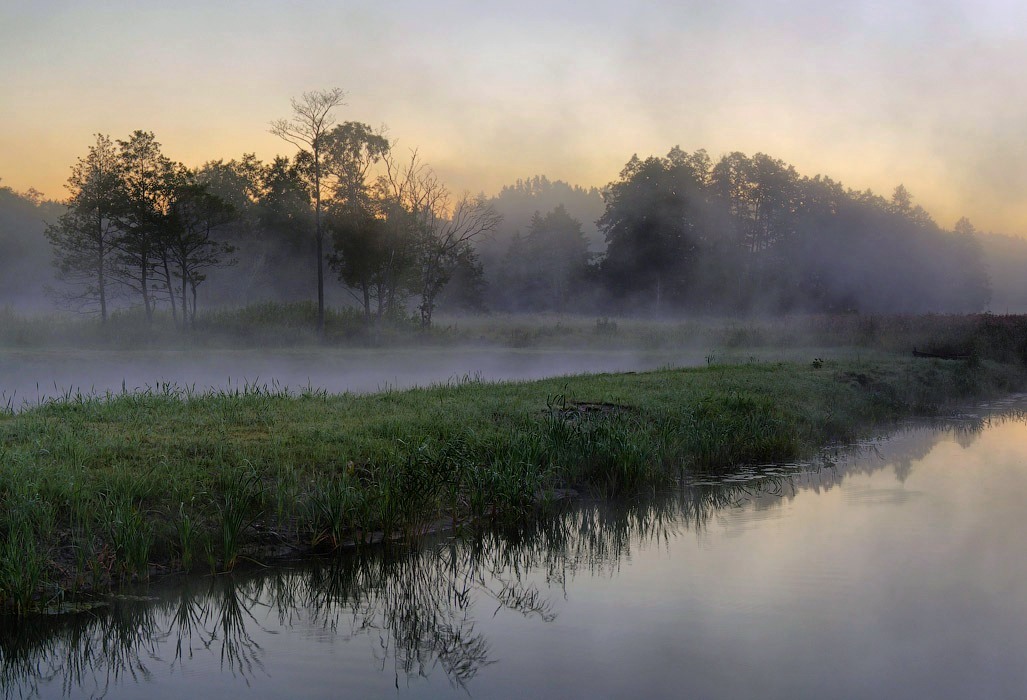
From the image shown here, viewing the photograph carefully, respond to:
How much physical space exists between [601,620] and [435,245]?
36695mm

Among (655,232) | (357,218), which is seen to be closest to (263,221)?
(357,218)

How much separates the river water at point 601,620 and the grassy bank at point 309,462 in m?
0.41

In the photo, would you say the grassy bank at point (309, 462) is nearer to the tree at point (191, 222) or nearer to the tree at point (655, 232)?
the tree at point (191, 222)

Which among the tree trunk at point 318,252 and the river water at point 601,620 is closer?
the river water at point 601,620

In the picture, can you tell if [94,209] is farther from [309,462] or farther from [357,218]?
[309,462]

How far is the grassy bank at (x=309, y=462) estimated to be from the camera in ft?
22.9

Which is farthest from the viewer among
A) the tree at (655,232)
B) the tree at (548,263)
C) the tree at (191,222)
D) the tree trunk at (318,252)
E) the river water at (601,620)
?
the tree at (548,263)

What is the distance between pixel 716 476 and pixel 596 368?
14.2 metres

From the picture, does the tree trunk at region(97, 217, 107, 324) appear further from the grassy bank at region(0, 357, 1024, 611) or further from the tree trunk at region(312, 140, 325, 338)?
the grassy bank at region(0, 357, 1024, 611)

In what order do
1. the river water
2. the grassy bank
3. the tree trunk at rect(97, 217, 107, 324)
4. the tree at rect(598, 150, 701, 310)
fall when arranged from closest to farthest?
1. the river water
2. the grassy bank
3. the tree trunk at rect(97, 217, 107, 324)
4. the tree at rect(598, 150, 701, 310)

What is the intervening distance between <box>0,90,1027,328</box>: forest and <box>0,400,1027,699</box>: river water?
28.6 metres

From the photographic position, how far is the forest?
1362 inches

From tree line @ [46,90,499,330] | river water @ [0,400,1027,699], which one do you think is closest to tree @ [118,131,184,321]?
tree line @ [46,90,499,330]

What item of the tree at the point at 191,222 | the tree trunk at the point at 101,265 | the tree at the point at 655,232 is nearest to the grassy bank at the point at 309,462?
the tree trunk at the point at 101,265
